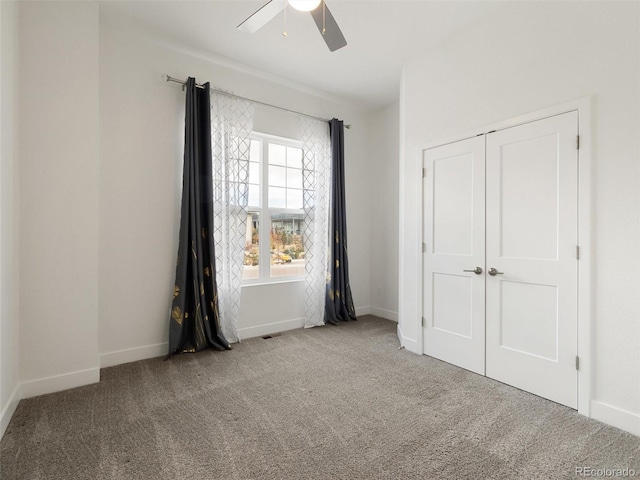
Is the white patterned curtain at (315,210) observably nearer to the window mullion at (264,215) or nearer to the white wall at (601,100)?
the window mullion at (264,215)

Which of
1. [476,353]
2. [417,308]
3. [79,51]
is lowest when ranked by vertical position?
[476,353]

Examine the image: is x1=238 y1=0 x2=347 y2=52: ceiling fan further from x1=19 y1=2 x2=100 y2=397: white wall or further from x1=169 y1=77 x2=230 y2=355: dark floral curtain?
x1=19 y1=2 x2=100 y2=397: white wall

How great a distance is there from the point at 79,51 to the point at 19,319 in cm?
211

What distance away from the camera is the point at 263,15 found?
6.83ft

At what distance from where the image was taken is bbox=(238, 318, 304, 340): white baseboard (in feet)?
12.3

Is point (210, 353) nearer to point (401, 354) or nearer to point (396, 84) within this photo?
point (401, 354)

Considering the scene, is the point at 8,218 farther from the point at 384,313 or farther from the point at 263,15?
the point at 384,313

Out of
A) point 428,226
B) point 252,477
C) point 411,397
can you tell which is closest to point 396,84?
point 428,226

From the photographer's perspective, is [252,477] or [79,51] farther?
[79,51]

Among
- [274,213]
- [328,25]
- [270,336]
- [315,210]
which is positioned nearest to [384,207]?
[315,210]

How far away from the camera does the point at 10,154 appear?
85.6 inches

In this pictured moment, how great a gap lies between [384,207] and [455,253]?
1841mm

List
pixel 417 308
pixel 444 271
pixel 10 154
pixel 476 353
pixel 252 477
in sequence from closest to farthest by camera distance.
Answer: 1. pixel 252 477
2. pixel 10 154
3. pixel 476 353
4. pixel 444 271
5. pixel 417 308

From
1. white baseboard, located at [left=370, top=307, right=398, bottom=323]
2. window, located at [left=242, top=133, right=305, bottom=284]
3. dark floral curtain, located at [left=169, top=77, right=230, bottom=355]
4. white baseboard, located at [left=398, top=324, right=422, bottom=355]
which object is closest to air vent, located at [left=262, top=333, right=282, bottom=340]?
dark floral curtain, located at [left=169, top=77, right=230, bottom=355]
